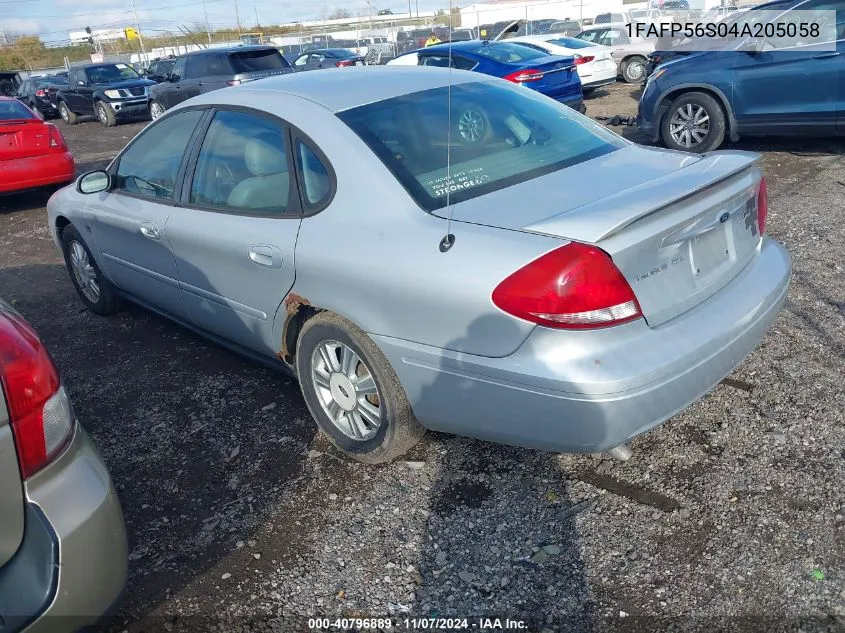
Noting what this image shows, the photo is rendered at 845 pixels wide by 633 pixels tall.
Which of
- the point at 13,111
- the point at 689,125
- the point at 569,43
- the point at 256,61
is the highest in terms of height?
the point at 256,61

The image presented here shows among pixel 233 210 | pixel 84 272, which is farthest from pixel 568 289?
pixel 84 272

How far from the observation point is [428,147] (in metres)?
3.14

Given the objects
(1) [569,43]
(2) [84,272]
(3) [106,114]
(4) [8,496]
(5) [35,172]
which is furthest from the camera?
(3) [106,114]

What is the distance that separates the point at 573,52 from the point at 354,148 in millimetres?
13858

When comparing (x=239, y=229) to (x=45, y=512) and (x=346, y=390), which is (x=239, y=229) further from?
(x=45, y=512)

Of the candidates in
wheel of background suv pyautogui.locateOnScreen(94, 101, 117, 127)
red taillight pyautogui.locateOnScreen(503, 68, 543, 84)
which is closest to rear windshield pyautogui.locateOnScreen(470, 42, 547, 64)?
red taillight pyautogui.locateOnScreen(503, 68, 543, 84)

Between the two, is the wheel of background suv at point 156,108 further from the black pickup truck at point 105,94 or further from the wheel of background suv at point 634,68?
the wheel of background suv at point 634,68

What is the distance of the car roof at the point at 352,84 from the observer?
3418 millimetres

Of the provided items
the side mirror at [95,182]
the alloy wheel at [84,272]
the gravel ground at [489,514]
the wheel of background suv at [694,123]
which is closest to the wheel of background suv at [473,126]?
the gravel ground at [489,514]

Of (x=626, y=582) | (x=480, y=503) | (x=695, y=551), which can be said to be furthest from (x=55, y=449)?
(x=695, y=551)

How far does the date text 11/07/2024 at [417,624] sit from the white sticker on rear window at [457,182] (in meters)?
1.54

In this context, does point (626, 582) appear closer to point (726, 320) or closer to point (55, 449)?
point (726, 320)

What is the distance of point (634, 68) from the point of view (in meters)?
17.9

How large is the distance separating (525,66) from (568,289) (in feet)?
32.8
